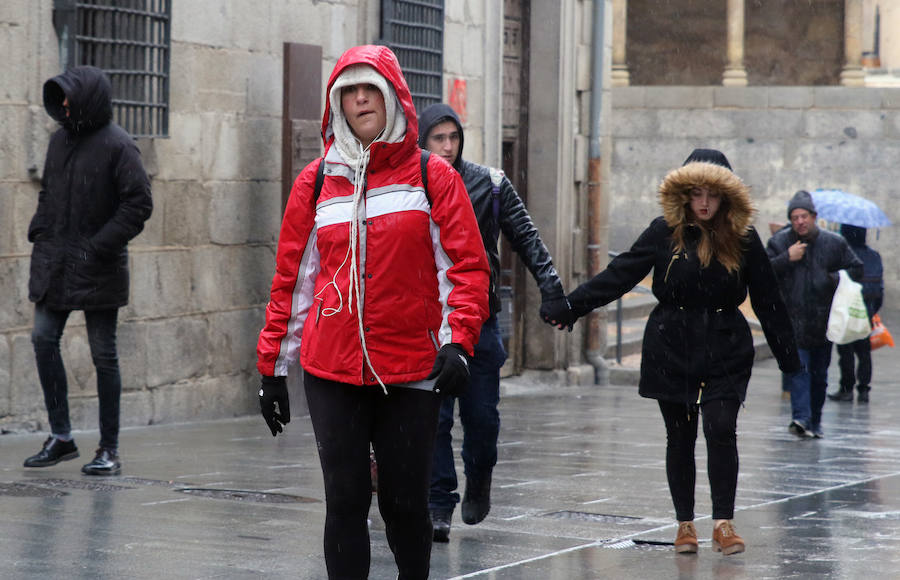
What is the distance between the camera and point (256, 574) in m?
5.90

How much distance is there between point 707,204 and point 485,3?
8230 mm

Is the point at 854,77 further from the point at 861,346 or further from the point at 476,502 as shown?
the point at 476,502

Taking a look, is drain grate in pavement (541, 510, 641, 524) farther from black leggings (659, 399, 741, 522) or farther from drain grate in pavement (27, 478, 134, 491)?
drain grate in pavement (27, 478, 134, 491)

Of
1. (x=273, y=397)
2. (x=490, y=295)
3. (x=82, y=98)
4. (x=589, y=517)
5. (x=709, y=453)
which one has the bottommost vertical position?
(x=589, y=517)

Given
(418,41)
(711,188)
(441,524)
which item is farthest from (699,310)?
(418,41)

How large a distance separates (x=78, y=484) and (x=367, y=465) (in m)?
3.29

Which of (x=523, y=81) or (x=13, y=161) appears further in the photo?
(x=523, y=81)

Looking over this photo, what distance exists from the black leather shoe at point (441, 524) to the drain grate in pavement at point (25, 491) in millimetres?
1799

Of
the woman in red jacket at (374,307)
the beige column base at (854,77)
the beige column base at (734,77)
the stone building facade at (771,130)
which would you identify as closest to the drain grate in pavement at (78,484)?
the woman in red jacket at (374,307)

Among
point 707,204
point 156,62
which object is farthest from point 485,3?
point 707,204

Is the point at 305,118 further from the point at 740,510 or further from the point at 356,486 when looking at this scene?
the point at 356,486

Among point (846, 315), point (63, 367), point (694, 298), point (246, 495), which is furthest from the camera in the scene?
point (846, 315)

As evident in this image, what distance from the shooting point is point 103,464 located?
818 centimetres

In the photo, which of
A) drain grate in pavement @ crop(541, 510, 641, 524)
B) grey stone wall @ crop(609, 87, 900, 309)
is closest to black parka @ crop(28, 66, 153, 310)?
drain grate in pavement @ crop(541, 510, 641, 524)
